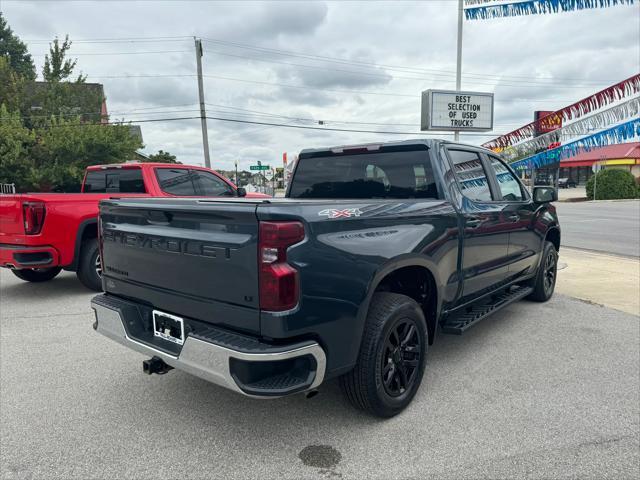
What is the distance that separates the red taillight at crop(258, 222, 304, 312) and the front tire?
0.72 meters

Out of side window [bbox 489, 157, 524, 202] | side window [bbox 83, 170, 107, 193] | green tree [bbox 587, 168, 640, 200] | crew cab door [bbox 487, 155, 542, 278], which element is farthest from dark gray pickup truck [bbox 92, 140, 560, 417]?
green tree [bbox 587, 168, 640, 200]

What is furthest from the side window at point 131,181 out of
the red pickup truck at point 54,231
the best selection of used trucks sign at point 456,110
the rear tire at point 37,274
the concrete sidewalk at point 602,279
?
the best selection of used trucks sign at point 456,110

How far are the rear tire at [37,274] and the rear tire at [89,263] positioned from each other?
1.11 metres

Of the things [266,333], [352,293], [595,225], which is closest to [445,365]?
[352,293]

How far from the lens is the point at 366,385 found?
2.75 meters

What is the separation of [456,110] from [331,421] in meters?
12.3

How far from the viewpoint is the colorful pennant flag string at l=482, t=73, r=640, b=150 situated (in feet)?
21.8

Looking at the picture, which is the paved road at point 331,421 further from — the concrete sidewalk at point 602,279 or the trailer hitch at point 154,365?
the concrete sidewalk at point 602,279

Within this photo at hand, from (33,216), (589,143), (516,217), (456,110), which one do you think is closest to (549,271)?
(516,217)

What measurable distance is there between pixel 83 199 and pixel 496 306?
5.19 meters

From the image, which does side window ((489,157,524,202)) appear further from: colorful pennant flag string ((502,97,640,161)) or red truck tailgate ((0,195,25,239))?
red truck tailgate ((0,195,25,239))

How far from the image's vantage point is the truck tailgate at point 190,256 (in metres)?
2.33

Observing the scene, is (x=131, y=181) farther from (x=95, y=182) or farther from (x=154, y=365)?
(x=154, y=365)

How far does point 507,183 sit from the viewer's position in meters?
4.80
